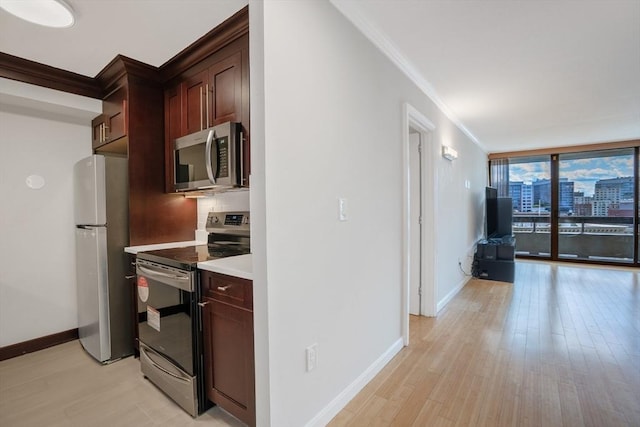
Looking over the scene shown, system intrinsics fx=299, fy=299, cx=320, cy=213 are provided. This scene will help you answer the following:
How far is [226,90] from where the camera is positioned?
213 cm

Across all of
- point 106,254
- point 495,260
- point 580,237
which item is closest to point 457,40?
point 106,254

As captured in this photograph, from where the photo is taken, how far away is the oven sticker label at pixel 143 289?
2.10m

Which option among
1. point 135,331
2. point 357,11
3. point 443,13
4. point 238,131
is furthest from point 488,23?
point 135,331

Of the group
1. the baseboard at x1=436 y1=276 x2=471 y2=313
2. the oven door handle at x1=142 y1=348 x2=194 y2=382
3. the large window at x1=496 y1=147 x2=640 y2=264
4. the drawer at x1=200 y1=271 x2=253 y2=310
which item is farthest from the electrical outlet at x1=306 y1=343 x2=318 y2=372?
the large window at x1=496 y1=147 x2=640 y2=264

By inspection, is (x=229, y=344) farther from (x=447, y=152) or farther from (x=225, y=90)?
(x=447, y=152)

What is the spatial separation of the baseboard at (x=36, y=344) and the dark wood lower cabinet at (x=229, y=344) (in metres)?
2.13

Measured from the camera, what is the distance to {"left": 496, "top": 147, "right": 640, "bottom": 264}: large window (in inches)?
227

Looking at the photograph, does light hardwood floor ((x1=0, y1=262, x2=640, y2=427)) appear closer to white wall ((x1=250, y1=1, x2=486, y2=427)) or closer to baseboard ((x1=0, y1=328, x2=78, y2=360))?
baseboard ((x1=0, y1=328, x2=78, y2=360))

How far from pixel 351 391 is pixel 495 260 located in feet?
13.1

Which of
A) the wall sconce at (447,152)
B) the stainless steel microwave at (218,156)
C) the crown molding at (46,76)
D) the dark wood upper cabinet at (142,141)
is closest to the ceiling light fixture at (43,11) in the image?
the dark wood upper cabinet at (142,141)

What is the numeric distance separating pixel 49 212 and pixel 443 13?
12.3 ft

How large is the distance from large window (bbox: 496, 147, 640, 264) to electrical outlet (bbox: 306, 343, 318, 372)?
6868 mm

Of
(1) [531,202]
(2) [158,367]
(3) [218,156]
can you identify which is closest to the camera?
(2) [158,367]

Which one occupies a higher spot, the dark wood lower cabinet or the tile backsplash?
the tile backsplash
